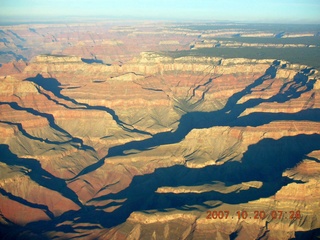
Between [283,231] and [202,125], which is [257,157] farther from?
[202,125]

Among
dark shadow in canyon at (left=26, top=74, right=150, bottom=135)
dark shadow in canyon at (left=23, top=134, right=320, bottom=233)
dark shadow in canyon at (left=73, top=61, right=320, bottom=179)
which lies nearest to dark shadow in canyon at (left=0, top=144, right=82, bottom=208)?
dark shadow in canyon at (left=23, top=134, right=320, bottom=233)

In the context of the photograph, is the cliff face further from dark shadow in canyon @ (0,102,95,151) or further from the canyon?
dark shadow in canyon @ (0,102,95,151)

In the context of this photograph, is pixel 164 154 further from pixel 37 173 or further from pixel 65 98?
pixel 65 98

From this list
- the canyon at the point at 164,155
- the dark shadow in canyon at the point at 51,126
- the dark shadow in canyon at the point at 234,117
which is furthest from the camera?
the dark shadow in canyon at the point at 234,117

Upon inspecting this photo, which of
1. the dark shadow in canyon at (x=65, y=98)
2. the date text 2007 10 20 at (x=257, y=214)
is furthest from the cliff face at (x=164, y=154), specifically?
the dark shadow in canyon at (x=65, y=98)

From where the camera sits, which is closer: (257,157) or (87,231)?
(87,231)

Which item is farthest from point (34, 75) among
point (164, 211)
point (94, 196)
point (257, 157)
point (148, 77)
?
point (164, 211)

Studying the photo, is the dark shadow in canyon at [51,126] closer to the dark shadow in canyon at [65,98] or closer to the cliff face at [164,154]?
the cliff face at [164,154]
